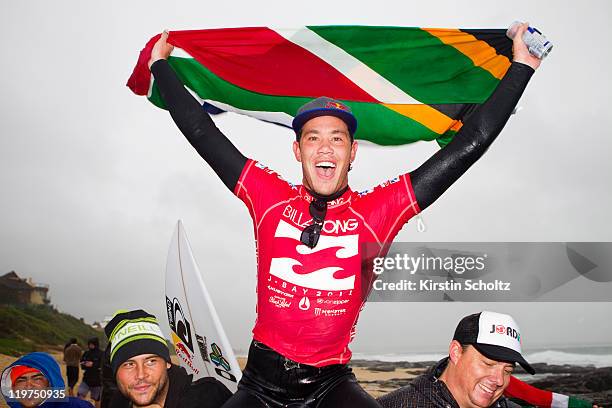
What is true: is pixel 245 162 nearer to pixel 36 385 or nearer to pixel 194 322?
pixel 36 385

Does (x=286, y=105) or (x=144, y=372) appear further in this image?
(x=286, y=105)

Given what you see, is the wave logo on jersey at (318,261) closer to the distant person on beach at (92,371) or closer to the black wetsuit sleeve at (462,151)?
the black wetsuit sleeve at (462,151)

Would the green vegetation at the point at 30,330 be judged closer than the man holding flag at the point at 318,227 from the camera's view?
No

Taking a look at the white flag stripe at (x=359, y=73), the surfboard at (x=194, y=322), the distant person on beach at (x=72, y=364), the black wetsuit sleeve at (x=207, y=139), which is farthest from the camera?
the distant person on beach at (x=72, y=364)

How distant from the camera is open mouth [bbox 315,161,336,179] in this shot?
244 cm

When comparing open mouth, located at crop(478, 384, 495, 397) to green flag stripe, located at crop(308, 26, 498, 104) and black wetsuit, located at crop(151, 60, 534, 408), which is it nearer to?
black wetsuit, located at crop(151, 60, 534, 408)

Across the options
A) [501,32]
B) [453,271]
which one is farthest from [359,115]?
[453,271]

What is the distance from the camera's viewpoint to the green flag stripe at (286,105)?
12.0 feet

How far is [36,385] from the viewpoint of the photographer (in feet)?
10.7

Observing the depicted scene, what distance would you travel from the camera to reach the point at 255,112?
3.76 m

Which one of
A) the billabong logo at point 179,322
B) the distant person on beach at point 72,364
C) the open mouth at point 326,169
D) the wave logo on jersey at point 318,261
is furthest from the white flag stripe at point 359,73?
the distant person on beach at point 72,364

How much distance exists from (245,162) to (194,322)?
7.66 feet

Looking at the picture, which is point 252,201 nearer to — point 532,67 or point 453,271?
point 532,67

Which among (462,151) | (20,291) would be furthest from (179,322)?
(20,291)
